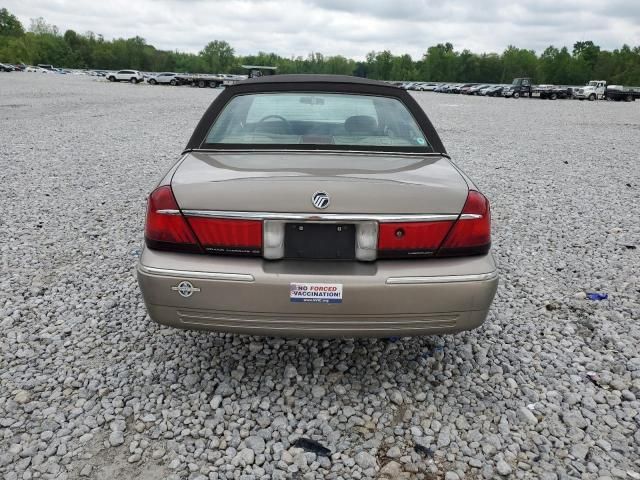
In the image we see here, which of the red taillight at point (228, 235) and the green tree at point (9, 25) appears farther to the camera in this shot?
the green tree at point (9, 25)

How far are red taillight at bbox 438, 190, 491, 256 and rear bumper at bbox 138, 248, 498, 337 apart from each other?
6 cm

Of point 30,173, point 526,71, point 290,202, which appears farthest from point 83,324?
point 526,71

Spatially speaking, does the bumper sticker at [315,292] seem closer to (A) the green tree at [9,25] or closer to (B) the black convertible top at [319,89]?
(B) the black convertible top at [319,89]

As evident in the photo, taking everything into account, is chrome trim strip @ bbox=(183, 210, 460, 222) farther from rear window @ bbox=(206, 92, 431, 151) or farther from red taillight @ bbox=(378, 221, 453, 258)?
rear window @ bbox=(206, 92, 431, 151)

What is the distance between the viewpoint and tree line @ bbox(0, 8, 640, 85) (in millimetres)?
104688

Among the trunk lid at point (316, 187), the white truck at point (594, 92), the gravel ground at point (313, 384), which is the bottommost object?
the gravel ground at point (313, 384)

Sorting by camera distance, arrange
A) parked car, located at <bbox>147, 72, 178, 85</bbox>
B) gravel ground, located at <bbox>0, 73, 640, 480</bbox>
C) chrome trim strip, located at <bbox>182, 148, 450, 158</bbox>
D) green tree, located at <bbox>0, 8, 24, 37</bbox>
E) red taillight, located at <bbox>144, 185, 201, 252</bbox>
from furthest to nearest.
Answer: green tree, located at <bbox>0, 8, 24, 37</bbox> < parked car, located at <bbox>147, 72, 178, 85</bbox> < chrome trim strip, located at <bbox>182, 148, 450, 158</bbox> < red taillight, located at <bbox>144, 185, 201, 252</bbox> < gravel ground, located at <bbox>0, 73, 640, 480</bbox>

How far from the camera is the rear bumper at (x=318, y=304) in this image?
238cm

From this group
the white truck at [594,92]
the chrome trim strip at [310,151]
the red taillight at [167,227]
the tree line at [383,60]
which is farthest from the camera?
the tree line at [383,60]

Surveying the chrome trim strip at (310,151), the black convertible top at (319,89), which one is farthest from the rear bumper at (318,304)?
the black convertible top at (319,89)

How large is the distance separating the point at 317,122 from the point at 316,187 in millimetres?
1181

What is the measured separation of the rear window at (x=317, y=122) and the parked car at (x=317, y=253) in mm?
639

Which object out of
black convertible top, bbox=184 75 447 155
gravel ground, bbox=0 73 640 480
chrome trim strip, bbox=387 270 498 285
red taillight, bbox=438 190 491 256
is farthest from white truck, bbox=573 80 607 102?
chrome trim strip, bbox=387 270 498 285

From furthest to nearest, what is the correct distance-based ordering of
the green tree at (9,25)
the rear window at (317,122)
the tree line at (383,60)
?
the green tree at (9,25) → the tree line at (383,60) → the rear window at (317,122)
